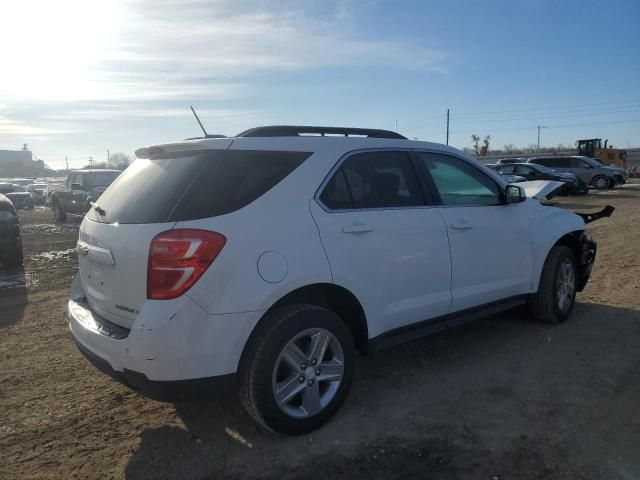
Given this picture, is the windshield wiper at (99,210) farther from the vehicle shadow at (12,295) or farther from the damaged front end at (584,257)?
the damaged front end at (584,257)

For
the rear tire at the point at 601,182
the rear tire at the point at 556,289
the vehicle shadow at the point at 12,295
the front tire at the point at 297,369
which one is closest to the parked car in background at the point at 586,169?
the rear tire at the point at 601,182

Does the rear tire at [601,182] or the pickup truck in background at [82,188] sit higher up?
the pickup truck in background at [82,188]

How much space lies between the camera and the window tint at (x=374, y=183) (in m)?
3.46

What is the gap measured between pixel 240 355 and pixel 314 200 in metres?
1.06

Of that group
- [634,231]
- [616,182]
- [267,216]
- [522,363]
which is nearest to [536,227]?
[522,363]

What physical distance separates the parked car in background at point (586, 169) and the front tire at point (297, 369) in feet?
84.9

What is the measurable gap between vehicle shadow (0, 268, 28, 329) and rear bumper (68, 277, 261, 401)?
364 centimetres

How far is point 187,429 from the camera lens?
338 centimetres

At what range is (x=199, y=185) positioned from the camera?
297 cm

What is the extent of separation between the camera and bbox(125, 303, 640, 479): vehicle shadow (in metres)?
2.93

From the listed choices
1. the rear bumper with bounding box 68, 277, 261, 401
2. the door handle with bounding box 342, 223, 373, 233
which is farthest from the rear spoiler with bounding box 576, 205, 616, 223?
the rear bumper with bounding box 68, 277, 261, 401

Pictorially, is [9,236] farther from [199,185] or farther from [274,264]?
[274,264]

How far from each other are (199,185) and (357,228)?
1064mm

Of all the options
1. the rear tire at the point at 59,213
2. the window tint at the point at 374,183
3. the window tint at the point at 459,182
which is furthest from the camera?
the rear tire at the point at 59,213
